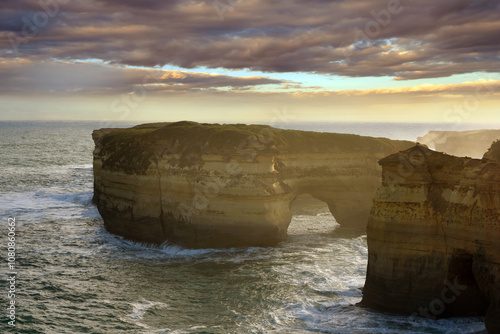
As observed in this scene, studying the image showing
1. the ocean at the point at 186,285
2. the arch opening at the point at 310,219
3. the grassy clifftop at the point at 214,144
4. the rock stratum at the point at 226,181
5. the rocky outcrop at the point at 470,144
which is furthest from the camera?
the rocky outcrop at the point at 470,144

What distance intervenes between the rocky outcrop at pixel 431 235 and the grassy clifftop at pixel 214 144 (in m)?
16.2

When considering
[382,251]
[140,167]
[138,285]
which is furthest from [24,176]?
[382,251]

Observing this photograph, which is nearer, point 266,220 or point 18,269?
point 18,269

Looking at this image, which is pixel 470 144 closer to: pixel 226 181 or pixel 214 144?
pixel 214 144

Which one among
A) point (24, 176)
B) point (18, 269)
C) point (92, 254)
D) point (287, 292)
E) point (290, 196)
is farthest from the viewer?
point (24, 176)

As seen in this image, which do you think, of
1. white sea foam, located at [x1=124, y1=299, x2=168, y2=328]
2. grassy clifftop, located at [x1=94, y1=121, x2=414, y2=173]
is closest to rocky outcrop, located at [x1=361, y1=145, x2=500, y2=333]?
white sea foam, located at [x1=124, y1=299, x2=168, y2=328]

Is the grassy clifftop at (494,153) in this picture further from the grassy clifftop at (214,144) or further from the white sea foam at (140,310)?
the white sea foam at (140,310)

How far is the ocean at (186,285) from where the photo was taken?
2405 cm

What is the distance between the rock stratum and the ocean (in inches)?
58.5

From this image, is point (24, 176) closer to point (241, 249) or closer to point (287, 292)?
point (241, 249)

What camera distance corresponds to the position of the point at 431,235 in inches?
932

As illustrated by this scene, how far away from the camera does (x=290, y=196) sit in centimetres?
4222

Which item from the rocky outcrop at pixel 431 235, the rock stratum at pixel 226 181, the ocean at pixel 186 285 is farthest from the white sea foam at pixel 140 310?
the rock stratum at pixel 226 181

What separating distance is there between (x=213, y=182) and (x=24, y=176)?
52.0 meters
